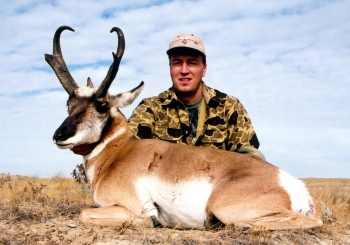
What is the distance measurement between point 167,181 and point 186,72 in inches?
115

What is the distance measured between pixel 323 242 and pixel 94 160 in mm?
3356

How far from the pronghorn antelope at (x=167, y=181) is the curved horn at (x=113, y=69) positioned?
0.01m

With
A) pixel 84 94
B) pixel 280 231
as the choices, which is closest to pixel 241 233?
pixel 280 231

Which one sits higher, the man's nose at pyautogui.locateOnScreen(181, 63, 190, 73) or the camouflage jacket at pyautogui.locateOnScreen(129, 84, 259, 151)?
the man's nose at pyautogui.locateOnScreen(181, 63, 190, 73)

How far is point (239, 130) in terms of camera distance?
817 centimetres

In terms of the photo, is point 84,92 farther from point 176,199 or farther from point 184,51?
point 184,51

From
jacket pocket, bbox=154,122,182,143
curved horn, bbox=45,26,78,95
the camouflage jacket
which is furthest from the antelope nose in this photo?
jacket pocket, bbox=154,122,182,143

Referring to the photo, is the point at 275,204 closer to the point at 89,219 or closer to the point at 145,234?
the point at 145,234

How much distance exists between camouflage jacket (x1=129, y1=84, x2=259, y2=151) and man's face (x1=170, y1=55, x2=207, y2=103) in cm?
27

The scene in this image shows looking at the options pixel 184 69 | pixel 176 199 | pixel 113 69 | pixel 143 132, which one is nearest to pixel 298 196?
pixel 176 199

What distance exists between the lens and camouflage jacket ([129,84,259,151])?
26.2 feet

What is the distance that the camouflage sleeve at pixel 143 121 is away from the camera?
25.4 ft

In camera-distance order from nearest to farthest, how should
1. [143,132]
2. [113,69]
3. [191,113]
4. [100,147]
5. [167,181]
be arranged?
[167,181] < [113,69] < [100,147] < [143,132] < [191,113]

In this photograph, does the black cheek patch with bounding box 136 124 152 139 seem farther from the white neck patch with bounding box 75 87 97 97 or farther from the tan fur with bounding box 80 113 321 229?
the white neck patch with bounding box 75 87 97 97
